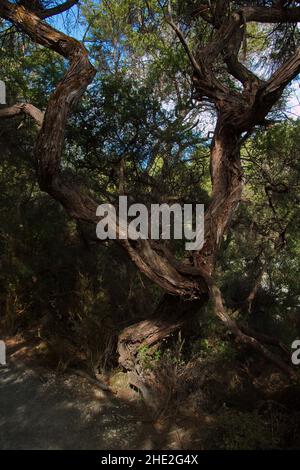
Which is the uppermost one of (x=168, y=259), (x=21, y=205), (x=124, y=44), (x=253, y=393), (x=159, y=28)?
(x=124, y=44)

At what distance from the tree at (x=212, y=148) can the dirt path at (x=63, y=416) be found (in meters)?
0.49

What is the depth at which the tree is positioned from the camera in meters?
3.78

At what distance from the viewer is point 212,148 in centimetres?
464

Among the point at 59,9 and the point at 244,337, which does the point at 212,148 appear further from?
the point at 59,9

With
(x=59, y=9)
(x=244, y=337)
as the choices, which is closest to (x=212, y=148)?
(x=244, y=337)

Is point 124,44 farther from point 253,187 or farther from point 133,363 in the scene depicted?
point 133,363

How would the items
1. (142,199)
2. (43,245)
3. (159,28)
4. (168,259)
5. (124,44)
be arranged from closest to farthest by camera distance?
(168,259) → (43,245) → (142,199) → (159,28) → (124,44)

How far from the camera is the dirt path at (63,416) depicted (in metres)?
3.30

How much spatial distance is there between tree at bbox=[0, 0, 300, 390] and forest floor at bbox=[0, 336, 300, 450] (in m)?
0.44

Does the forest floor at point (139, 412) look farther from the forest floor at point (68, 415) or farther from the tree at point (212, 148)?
the tree at point (212, 148)

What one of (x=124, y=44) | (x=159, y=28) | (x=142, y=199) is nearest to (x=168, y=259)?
(x=142, y=199)
